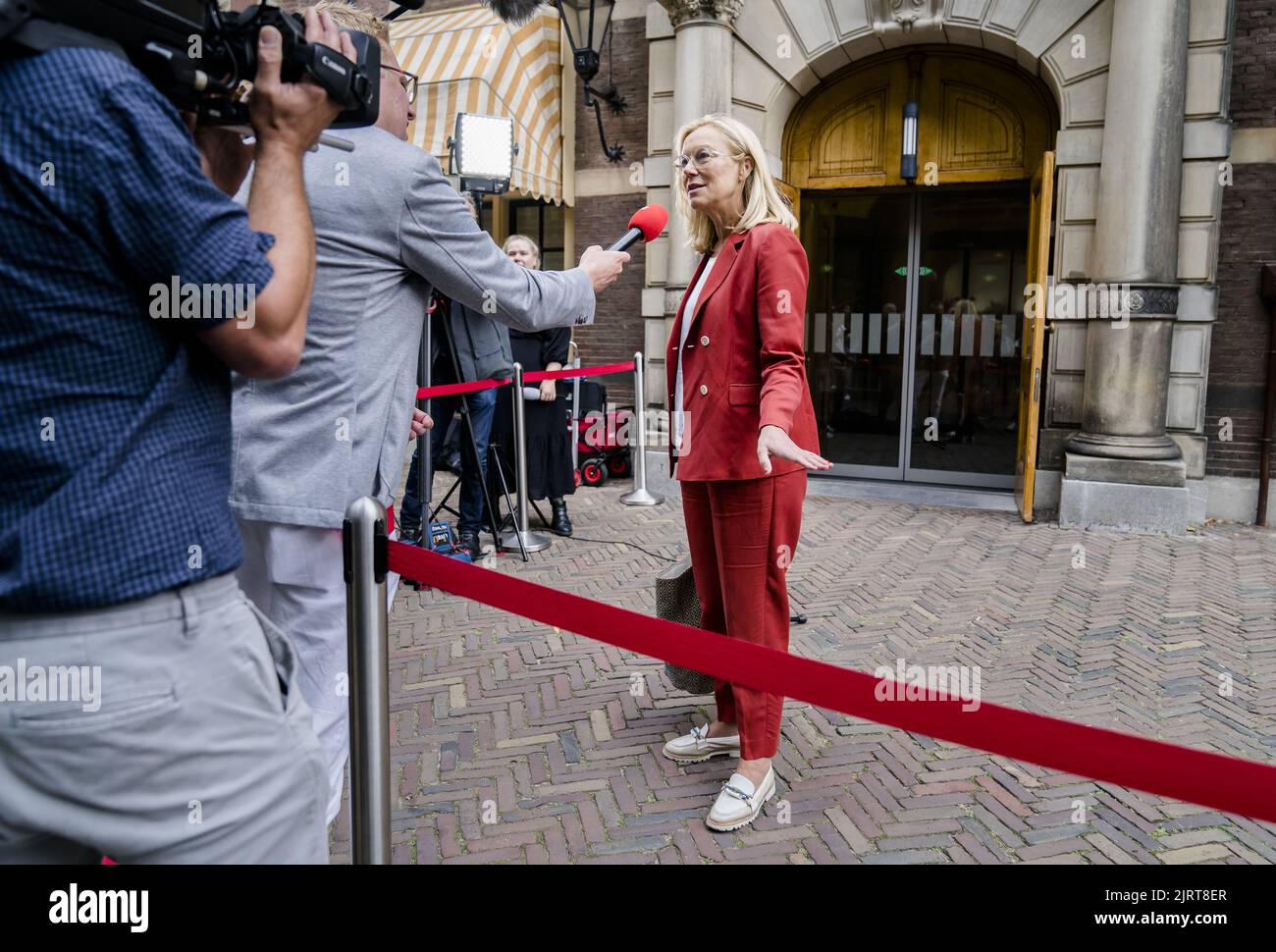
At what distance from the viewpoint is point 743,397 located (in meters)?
3.04

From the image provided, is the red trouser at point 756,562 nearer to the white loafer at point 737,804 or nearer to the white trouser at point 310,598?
the white loafer at point 737,804

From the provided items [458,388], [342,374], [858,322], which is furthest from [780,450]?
[858,322]

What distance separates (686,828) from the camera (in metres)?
3.12

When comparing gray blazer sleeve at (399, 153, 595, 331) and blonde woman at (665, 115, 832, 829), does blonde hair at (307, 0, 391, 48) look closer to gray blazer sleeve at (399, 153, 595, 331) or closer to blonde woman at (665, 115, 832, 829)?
gray blazer sleeve at (399, 153, 595, 331)

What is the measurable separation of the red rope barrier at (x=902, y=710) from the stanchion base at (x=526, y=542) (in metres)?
4.70

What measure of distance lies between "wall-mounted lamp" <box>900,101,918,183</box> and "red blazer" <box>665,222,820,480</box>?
6.18m

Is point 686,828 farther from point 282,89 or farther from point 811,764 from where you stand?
point 282,89

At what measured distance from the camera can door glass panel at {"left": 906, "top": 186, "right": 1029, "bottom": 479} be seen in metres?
9.10

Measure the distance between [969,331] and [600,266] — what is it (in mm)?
7553

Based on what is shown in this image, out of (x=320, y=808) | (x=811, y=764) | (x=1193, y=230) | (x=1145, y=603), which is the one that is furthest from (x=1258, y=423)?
(x=320, y=808)

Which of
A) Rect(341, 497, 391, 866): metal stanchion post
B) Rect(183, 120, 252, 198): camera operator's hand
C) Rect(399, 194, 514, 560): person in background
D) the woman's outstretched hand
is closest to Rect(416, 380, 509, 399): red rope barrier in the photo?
Rect(399, 194, 514, 560): person in background

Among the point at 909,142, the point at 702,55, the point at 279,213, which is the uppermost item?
the point at 702,55

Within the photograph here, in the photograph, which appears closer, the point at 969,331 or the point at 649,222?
the point at 649,222

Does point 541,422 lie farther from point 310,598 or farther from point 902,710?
point 902,710
